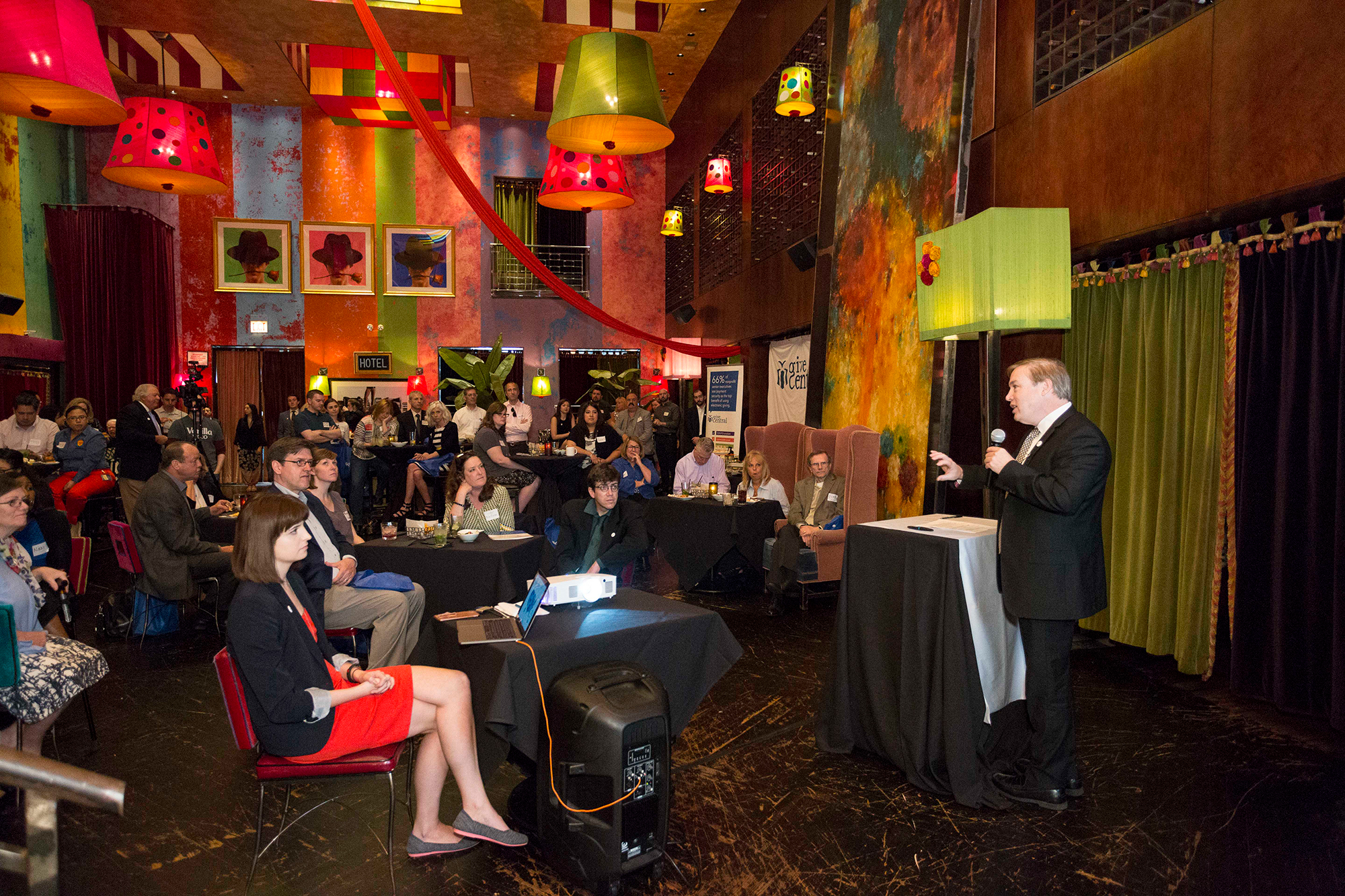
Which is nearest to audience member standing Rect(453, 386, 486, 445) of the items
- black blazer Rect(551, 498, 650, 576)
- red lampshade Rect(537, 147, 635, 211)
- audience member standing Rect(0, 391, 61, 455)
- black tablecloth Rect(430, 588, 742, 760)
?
red lampshade Rect(537, 147, 635, 211)

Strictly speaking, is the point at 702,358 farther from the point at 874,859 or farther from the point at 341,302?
the point at 874,859

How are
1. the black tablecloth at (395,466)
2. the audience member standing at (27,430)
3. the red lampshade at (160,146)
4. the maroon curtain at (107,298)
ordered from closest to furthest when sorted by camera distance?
the red lampshade at (160,146) < the audience member standing at (27,430) < the black tablecloth at (395,466) < the maroon curtain at (107,298)

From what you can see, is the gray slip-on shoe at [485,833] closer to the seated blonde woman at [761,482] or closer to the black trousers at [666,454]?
the seated blonde woman at [761,482]

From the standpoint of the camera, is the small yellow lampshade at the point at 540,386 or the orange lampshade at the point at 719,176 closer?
the orange lampshade at the point at 719,176

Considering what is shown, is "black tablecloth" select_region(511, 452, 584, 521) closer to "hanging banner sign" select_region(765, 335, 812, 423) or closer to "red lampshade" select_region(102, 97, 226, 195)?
"hanging banner sign" select_region(765, 335, 812, 423)

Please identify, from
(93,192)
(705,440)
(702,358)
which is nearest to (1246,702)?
(705,440)

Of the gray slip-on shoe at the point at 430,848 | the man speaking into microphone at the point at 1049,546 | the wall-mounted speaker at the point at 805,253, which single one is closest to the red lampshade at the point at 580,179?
the wall-mounted speaker at the point at 805,253

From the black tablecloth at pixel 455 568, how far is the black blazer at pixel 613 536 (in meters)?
0.65

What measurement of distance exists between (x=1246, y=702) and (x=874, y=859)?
95.8 inches

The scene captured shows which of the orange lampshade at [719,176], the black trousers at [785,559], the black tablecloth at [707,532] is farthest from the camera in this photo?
the orange lampshade at [719,176]

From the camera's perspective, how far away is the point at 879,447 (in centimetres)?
603

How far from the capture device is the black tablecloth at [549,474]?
7.97 metres

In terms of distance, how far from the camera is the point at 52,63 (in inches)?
153

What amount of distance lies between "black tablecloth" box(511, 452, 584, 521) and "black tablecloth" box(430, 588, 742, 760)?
4964 mm
